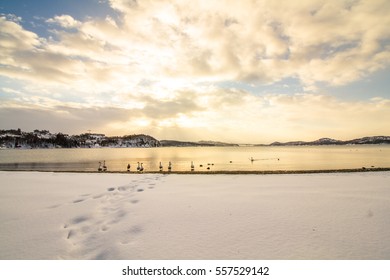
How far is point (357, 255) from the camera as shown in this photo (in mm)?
4160

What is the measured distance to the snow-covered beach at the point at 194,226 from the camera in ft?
14.1

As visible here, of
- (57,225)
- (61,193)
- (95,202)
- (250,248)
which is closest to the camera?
(250,248)

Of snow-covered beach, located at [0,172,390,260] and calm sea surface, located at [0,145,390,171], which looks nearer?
snow-covered beach, located at [0,172,390,260]

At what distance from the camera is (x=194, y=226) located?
5637 mm

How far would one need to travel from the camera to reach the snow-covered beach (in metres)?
4.29

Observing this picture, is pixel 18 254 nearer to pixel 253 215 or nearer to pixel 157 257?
pixel 157 257

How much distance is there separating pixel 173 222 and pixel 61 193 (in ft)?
21.0

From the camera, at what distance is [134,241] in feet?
15.5

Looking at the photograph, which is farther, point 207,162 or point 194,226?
point 207,162

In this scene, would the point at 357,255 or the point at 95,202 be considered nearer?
the point at 357,255

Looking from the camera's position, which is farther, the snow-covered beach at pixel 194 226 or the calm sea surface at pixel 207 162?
the calm sea surface at pixel 207 162
